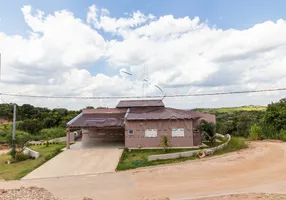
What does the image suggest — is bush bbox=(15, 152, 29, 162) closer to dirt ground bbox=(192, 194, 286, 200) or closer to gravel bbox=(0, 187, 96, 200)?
gravel bbox=(0, 187, 96, 200)

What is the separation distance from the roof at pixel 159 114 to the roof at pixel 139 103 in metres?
0.63

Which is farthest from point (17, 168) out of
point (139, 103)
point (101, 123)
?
point (139, 103)

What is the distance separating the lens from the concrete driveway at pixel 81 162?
17250 millimetres

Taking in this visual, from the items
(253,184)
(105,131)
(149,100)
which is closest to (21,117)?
(105,131)

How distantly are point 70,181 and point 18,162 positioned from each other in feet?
31.0

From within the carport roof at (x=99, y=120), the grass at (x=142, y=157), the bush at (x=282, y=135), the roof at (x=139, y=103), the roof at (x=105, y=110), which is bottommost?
the grass at (x=142, y=157)

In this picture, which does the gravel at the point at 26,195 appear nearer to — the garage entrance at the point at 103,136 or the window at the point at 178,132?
the window at the point at 178,132

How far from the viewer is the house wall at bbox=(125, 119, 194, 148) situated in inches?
922

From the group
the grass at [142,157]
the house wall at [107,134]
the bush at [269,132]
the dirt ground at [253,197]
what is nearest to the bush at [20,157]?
the house wall at [107,134]

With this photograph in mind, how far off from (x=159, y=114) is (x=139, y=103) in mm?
5695

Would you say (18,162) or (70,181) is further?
(18,162)

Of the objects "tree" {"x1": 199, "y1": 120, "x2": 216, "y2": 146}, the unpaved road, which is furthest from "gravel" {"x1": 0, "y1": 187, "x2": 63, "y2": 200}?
"tree" {"x1": 199, "y1": 120, "x2": 216, "y2": 146}

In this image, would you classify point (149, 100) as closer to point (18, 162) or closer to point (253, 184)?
point (18, 162)

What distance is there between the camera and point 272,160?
18656 mm
